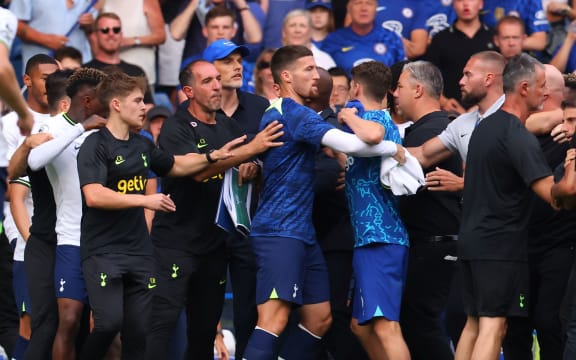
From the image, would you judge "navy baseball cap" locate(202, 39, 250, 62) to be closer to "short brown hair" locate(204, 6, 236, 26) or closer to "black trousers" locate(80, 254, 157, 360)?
"black trousers" locate(80, 254, 157, 360)

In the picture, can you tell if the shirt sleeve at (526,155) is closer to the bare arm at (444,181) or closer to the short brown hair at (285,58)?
the bare arm at (444,181)

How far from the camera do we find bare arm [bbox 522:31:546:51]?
45.7ft

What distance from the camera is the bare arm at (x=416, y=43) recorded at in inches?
547

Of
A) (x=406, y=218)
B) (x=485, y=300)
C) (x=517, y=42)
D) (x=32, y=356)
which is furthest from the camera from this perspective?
(x=517, y=42)

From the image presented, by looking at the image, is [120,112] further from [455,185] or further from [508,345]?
[508,345]

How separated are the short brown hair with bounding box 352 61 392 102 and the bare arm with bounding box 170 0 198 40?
4.95m

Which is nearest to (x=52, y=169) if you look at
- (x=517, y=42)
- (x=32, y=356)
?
(x=32, y=356)

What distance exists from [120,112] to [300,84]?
4.17ft

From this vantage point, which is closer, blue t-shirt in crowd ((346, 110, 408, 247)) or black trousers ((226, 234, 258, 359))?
blue t-shirt in crowd ((346, 110, 408, 247))

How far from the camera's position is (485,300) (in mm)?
8250

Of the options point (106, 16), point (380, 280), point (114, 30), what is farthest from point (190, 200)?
point (106, 16)

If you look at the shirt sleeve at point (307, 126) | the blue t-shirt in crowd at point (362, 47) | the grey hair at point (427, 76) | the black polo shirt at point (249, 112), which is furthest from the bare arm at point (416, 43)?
the shirt sleeve at point (307, 126)

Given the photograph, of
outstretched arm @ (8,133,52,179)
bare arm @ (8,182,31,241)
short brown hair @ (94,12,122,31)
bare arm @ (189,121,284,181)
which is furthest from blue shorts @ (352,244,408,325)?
short brown hair @ (94,12,122,31)

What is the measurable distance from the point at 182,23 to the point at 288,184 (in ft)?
17.8
